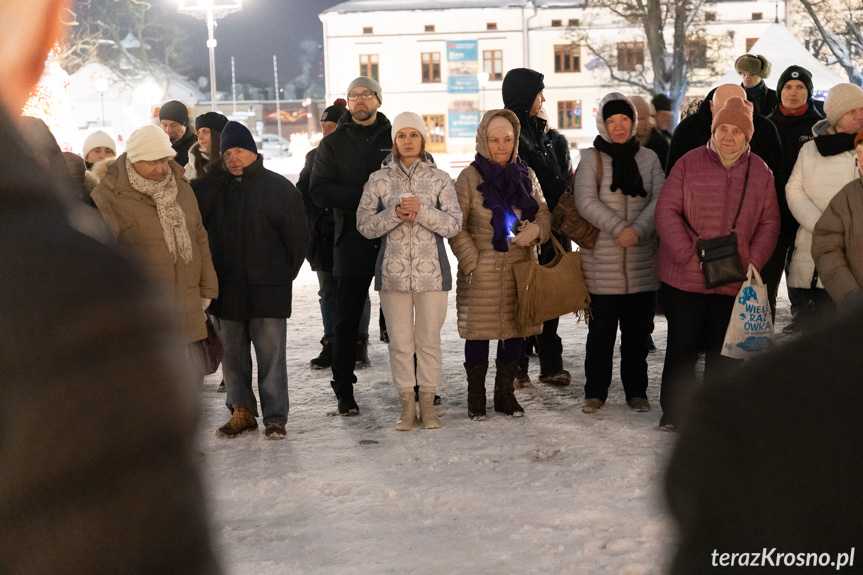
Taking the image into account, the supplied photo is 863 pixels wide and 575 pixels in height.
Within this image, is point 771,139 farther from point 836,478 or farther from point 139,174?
point 836,478

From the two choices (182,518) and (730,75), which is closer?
(182,518)

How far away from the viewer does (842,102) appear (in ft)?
20.5

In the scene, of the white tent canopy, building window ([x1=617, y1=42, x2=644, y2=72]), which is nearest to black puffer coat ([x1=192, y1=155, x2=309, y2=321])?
the white tent canopy

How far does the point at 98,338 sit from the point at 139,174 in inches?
193

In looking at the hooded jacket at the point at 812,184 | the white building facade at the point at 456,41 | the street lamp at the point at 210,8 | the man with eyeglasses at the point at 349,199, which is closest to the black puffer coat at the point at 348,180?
the man with eyeglasses at the point at 349,199

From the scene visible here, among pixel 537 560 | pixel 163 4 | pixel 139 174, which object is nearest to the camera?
pixel 537 560

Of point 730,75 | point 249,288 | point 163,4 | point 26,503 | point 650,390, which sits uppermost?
point 163,4

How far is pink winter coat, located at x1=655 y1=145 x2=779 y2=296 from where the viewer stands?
18.9 feet

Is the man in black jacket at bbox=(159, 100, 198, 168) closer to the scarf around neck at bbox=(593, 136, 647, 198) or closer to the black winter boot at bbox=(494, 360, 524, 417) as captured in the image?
the black winter boot at bbox=(494, 360, 524, 417)

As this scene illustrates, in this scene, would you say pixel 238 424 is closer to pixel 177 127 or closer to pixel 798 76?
pixel 177 127

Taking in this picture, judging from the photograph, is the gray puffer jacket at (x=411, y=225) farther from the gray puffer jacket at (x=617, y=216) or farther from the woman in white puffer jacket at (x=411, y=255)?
the gray puffer jacket at (x=617, y=216)

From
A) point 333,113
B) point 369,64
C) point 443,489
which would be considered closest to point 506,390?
point 443,489

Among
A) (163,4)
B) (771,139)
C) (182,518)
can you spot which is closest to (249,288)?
(771,139)

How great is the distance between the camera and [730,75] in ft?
34.9
